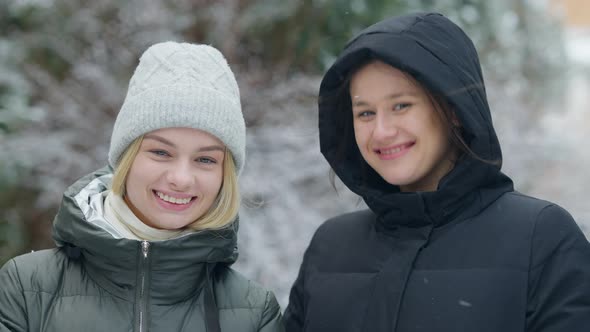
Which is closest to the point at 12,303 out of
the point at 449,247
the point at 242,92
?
the point at 449,247

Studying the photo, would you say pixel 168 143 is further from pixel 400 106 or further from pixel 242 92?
pixel 242 92

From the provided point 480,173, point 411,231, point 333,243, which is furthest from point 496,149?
point 333,243

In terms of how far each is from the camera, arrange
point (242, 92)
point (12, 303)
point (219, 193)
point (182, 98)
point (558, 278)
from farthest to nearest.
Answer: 1. point (242, 92)
2. point (219, 193)
3. point (182, 98)
4. point (12, 303)
5. point (558, 278)

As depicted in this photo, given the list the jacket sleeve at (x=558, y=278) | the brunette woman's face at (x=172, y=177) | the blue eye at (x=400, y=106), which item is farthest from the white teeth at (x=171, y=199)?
the jacket sleeve at (x=558, y=278)

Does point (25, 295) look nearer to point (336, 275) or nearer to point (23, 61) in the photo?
point (336, 275)

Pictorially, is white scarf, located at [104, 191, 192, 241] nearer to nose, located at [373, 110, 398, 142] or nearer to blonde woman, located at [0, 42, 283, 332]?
blonde woman, located at [0, 42, 283, 332]

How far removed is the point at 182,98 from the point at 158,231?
362 millimetres

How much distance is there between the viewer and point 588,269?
1791 mm

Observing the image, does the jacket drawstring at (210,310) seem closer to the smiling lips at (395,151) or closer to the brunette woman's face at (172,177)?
the brunette woman's face at (172,177)

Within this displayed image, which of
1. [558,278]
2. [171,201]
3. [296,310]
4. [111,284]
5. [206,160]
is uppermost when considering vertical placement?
[206,160]

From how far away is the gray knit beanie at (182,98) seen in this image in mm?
2029

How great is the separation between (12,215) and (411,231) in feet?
8.42

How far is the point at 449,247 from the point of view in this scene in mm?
1968

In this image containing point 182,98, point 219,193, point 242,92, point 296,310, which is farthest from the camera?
point 242,92
